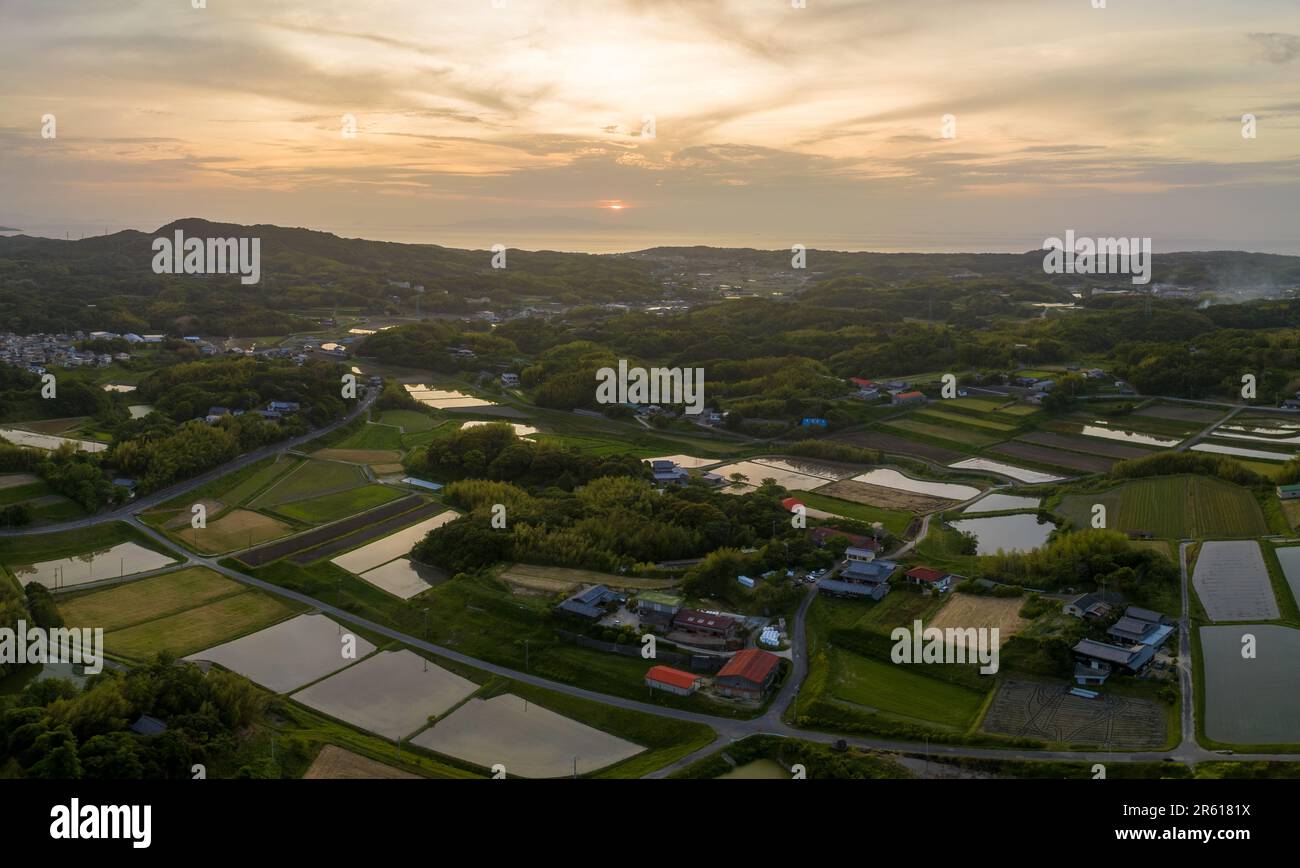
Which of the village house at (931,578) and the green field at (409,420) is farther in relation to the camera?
the green field at (409,420)

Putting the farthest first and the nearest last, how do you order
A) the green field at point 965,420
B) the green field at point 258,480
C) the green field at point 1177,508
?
1. the green field at point 965,420
2. the green field at point 258,480
3. the green field at point 1177,508

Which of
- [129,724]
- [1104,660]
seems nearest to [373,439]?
[129,724]

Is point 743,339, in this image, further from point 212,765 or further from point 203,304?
point 212,765

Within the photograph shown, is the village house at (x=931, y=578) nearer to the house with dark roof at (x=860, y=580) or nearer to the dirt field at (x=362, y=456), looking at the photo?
the house with dark roof at (x=860, y=580)

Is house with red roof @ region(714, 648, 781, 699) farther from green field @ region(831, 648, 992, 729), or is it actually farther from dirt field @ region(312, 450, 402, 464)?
dirt field @ region(312, 450, 402, 464)

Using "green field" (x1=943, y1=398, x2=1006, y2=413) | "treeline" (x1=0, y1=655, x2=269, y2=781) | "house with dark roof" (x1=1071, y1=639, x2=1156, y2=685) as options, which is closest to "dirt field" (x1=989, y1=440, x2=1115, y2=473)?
"green field" (x1=943, y1=398, x2=1006, y2=413)

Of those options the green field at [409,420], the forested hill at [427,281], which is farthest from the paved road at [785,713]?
the forested hill at [427,281]
